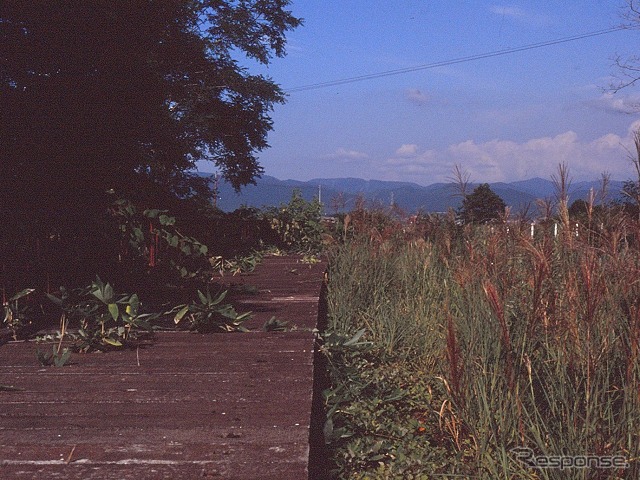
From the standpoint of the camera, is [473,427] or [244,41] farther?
[244,41]

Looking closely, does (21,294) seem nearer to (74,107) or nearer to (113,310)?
(113,310)

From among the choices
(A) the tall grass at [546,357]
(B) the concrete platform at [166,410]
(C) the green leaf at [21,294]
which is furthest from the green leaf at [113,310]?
(A) the tall grass at [546,357]

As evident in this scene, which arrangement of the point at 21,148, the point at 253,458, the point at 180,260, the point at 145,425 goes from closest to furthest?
the point at 253,458
the point at 145,425
the point at 21,148
the point at 180,260

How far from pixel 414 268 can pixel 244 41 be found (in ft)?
54.3

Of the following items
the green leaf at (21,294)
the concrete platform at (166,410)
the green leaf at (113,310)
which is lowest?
the concrete platform at (166,410)

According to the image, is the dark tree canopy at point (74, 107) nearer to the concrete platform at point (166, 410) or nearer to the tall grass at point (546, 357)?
the concrete platform at point (166, 410)

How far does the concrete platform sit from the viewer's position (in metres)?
1.89

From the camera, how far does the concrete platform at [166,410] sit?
1891 mm

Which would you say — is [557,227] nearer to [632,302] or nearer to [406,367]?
[632,302]

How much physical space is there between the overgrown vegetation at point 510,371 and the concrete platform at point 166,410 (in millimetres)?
520

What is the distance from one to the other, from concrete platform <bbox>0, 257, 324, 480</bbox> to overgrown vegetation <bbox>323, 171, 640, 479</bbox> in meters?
0.52

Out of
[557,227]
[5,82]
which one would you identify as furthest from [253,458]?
[5,82]

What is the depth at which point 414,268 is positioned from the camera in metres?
5.64

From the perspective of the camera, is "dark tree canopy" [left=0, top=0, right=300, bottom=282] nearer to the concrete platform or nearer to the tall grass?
the concrete platform
